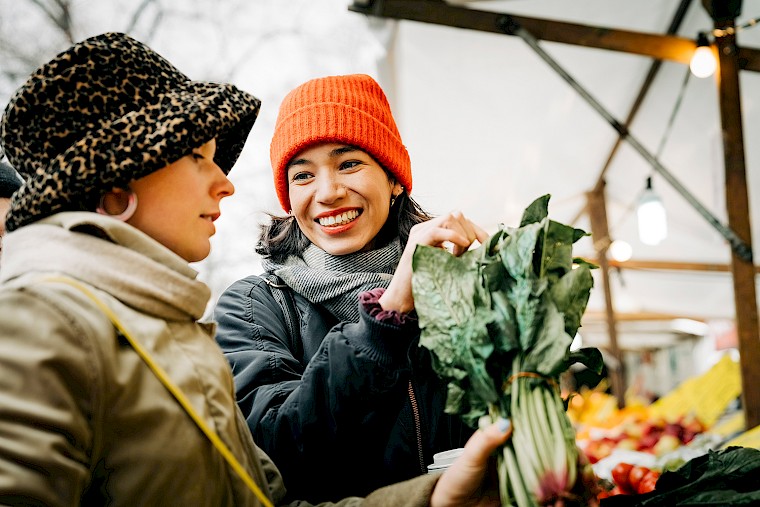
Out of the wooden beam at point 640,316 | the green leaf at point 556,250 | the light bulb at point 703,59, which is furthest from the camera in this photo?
the wooden beam at point 640,316

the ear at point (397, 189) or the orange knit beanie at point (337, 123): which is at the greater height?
the orange knit beanie at point (337, 123)

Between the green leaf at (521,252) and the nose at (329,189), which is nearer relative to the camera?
the green leaf at (521,252)

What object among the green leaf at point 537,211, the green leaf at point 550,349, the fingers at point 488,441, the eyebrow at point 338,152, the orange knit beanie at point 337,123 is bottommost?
the fingers at point 488,441

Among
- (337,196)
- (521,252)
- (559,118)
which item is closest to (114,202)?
(337,196)

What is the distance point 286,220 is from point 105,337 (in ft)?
3.80

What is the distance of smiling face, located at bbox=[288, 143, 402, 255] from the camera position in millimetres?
1764

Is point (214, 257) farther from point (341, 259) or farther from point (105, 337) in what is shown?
point (105, 337)

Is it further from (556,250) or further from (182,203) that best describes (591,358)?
(182,203)

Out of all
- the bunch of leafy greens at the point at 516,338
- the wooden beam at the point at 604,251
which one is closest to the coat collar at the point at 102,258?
the bunch of leafy greens at the point at 516,338

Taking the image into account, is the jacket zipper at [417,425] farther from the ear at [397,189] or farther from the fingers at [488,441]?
the ear at [397,189]

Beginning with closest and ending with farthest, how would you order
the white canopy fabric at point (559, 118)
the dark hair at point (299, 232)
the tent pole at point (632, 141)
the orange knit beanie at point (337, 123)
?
the orange knit beanie at point (337, 123) < the dark hair at point (299, 232) < the tent pole at point (632, 141) < the white canopy fabric at point (559, 118)

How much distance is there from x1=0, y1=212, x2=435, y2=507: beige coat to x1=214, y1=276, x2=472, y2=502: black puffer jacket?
0.21 m

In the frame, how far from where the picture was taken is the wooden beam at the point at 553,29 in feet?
15.4

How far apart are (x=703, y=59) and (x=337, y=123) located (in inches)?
156
